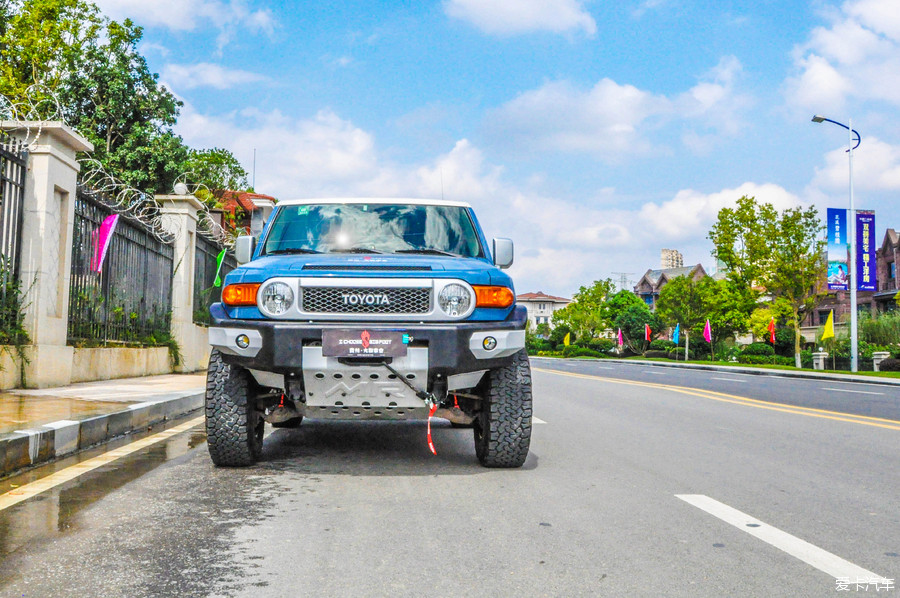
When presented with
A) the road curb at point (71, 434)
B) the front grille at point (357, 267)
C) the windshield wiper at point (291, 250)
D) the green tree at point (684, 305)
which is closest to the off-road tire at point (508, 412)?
the front grille at point (357, 267)

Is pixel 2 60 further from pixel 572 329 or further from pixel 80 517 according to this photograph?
pixel 572 329

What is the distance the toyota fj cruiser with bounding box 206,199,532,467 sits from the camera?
484 cm

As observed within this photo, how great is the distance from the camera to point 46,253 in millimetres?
10039

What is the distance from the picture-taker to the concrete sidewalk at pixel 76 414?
548 cm

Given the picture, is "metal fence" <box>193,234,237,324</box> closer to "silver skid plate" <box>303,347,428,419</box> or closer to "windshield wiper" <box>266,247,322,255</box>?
"windshield wiper" <box>266,247,322,255</box>

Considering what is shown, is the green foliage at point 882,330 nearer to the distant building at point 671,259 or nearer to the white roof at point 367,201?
the white roof at point 367,201

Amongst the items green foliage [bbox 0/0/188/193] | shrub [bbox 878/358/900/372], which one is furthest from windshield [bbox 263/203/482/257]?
shrub [bbox 878/358/900/372]

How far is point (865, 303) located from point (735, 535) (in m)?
64.1

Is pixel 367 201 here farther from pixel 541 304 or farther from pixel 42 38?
pixel 541 304

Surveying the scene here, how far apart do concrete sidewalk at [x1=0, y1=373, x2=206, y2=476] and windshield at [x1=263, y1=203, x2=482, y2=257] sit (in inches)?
81.7

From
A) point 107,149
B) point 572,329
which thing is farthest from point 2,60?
point 572,329

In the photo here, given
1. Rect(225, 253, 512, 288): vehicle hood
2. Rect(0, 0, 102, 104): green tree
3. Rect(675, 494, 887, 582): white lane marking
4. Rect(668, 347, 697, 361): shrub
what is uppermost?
Rect(0, 0, 102, 104): green tree

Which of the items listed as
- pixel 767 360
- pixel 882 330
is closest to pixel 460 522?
pixel 767 360

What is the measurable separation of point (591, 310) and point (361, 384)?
278 ft
